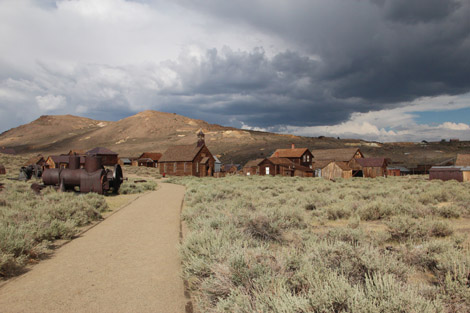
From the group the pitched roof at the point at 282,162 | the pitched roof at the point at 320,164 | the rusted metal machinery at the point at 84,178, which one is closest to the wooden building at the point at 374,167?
the pitched roof at the point at 320,164

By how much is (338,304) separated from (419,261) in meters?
3.35

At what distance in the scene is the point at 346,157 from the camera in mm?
49906

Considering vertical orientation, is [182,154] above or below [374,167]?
above

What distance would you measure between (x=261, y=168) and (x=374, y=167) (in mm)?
19569

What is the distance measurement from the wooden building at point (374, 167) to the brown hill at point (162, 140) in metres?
33.7

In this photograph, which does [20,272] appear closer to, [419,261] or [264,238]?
[264,238]

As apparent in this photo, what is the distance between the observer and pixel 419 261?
206 inches

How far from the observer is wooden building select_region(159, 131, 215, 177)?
47.2 m

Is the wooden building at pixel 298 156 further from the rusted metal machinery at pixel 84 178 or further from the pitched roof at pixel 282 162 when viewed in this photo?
the rusted metal machinery at pixel 84 178

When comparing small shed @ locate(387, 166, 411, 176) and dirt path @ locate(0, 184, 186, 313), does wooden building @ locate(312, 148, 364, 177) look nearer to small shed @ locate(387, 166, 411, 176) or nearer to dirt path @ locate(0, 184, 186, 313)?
small shed @ locate(387, 166, 411, 176)

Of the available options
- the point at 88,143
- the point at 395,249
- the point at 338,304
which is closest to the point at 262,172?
the point at 395,249

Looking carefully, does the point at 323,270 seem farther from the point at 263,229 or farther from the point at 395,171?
the point at 395,171

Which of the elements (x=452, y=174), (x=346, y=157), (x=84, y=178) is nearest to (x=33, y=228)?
(x=84, y=178)

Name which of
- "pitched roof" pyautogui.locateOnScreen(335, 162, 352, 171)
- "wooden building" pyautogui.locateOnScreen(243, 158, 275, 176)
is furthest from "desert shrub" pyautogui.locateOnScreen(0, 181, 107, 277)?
"pitched roof" pyautogui.locateOnScreen(335, 162, 352, 171)
